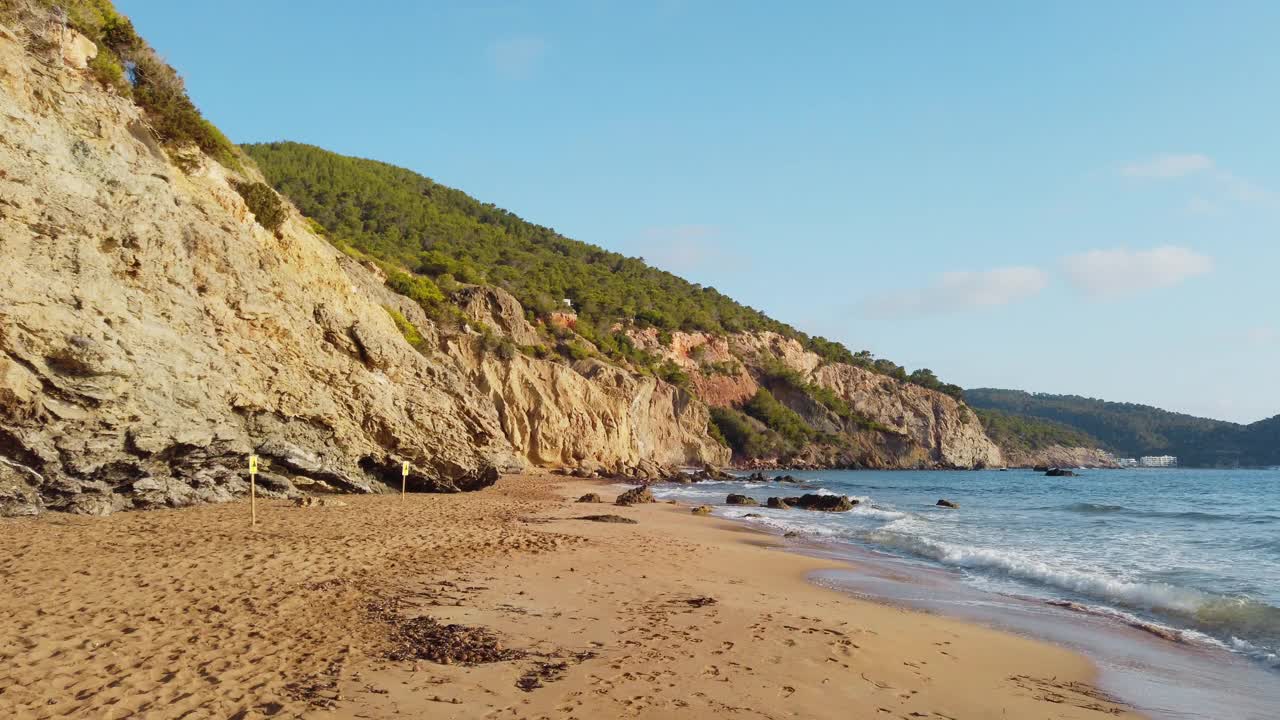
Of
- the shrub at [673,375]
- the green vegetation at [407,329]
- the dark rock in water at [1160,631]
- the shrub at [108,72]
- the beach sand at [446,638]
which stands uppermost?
the shrub at [108,72]

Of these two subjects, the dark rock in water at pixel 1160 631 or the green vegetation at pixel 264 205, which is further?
the green vegetation at pixel 264 205

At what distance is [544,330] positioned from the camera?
182ft

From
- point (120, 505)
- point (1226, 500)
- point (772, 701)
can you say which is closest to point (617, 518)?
point (120, 505)

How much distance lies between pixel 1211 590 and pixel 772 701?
1034cm

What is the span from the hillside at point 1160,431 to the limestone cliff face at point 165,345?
157 metres

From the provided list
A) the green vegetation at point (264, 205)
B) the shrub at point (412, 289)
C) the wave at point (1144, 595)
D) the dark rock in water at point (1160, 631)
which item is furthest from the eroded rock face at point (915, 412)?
the dark rock in water at point (1160, 631)

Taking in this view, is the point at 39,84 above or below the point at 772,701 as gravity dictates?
above

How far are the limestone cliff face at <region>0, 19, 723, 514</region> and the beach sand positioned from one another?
2166 mm

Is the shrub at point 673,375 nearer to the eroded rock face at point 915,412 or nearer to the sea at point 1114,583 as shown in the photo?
the eroded rock face at point 915,412

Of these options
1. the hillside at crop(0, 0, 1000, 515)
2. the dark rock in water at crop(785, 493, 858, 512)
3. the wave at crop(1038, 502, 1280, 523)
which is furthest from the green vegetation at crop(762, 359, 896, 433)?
the dark rock in water at crop(785, 493, 858, 512)

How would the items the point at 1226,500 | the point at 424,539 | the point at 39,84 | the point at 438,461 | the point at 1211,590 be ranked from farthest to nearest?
the point at 1226,500, the point at 438,461, the point at 39,84, the point at 424,539, the point at 1211,590

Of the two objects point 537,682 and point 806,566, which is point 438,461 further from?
point 537,682

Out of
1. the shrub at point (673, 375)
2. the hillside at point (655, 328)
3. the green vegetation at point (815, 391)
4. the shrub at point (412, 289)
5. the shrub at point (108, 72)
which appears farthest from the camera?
the green vegetation at point (815, 391)

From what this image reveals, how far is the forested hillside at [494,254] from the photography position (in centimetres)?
6228
